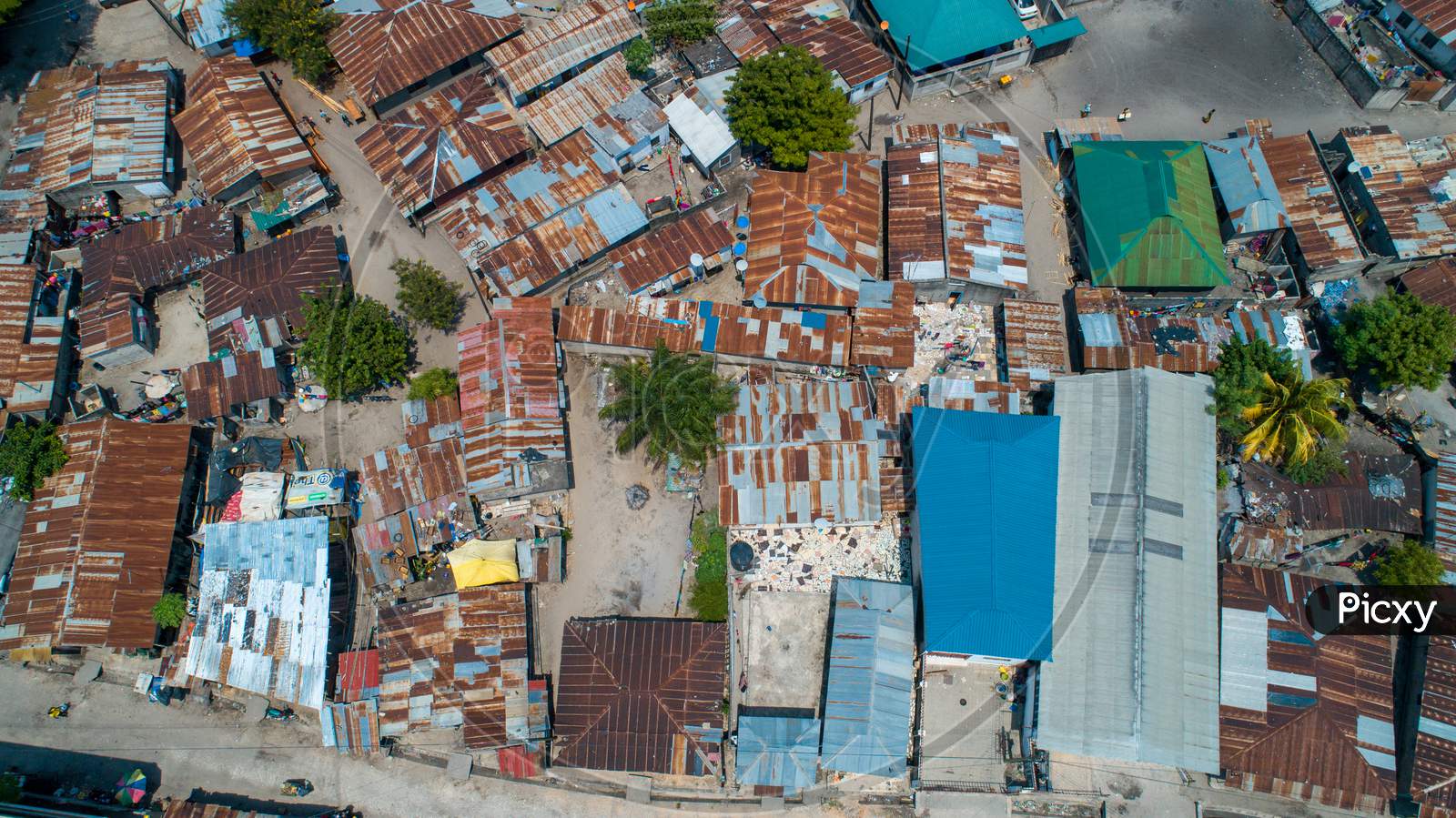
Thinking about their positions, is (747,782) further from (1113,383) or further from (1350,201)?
(1350,201)

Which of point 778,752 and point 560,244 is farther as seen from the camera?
point 560,244

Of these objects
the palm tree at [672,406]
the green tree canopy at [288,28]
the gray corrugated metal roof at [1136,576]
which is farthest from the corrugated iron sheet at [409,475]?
the gray corrugated metal roof at [1136,576]

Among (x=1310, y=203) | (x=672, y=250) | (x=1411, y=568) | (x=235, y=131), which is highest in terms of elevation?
(x=235, y=131)

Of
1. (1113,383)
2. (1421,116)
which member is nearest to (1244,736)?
(1113,383)

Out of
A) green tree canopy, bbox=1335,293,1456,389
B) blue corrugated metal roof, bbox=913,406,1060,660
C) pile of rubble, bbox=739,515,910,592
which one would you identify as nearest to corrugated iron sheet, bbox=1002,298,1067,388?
blue corrugated metal roof, bbox=913,406,1060,660

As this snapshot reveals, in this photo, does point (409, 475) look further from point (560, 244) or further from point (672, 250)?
point (672, 250)

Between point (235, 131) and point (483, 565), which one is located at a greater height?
point (235, 131)

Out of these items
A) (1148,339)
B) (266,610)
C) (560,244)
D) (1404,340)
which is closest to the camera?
(266,610)

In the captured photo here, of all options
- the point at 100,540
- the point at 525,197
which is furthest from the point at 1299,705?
the point at 100,540
